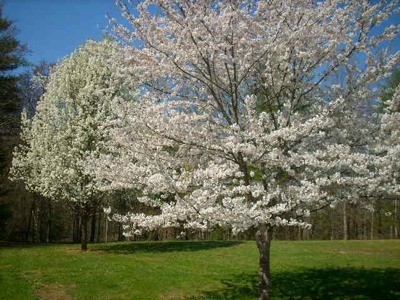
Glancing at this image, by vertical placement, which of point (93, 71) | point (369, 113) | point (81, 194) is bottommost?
point (81, 194)

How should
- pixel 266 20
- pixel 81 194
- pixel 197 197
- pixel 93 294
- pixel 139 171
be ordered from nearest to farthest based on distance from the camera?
pixel 197 197 → pixel 139 171 → pixel 266 20 → pixel 93 294 → pixel 81 194

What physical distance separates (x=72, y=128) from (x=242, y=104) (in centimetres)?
1228

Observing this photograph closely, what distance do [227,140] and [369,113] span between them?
4152mm

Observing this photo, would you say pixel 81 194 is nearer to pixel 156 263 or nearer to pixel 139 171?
pixel 156 263

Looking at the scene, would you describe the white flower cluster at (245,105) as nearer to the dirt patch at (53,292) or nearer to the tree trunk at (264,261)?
the tree trunk at (264,261)

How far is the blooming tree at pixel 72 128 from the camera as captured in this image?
58.6 ft

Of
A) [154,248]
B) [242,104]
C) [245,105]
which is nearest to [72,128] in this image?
[154,248]

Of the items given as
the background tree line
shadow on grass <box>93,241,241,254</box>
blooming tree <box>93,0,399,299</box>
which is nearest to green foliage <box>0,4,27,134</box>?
the background tree line

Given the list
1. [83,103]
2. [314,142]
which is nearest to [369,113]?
[314,142]

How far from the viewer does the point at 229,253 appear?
19.4m

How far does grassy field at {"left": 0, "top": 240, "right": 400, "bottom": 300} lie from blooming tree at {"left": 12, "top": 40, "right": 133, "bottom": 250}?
346 centimetres

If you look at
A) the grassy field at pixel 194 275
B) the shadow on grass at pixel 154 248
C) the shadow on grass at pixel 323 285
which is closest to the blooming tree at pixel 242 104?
the shadow on grass at pixel 323 285

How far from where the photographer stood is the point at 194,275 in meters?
13.1

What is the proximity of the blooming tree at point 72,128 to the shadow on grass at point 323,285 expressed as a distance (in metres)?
9.04
